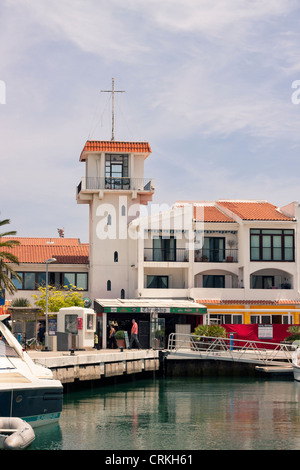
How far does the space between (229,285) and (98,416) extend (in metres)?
33.1

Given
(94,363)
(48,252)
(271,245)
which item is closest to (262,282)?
(271,245)

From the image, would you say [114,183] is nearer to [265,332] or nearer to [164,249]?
[164,249]

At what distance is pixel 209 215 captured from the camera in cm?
6188

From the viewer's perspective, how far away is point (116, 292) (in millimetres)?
62188

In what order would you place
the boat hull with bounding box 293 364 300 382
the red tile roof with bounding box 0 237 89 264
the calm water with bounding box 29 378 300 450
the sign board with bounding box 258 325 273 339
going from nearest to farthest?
the calm water with bounding box 29 378 300 450, the boat hull with bounding box 293 364 300 382, the sign board with bounding box 258 325 273 339, the red tile roof with bounding box 0 237 89 264

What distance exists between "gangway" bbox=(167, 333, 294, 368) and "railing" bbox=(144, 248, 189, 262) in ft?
35.2

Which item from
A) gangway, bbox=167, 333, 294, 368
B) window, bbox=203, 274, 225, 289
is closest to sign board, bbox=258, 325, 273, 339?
gangway, bbox=167, 333, 294, 368

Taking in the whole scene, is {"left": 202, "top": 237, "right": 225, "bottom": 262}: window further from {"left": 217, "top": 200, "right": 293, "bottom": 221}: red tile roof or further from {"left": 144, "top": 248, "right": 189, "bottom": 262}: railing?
{"left": 217, "top": 200, "right": 293, "bottom": 221}: red tile roof

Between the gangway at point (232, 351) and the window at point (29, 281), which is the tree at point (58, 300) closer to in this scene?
the window at point (29, 281)

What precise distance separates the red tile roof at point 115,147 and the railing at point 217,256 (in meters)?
9.37

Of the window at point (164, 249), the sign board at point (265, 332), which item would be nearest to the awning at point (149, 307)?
the sign board at point (265, 332)

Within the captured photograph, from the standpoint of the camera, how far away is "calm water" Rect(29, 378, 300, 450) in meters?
23.8
